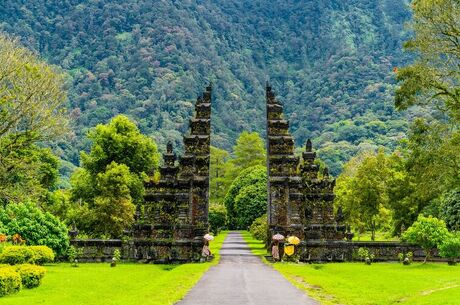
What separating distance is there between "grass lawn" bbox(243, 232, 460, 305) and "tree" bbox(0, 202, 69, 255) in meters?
14.1

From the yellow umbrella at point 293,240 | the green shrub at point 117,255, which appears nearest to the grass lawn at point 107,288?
the green shrub at point 117,255

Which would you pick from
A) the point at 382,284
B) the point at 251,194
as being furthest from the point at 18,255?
the point at 251,194

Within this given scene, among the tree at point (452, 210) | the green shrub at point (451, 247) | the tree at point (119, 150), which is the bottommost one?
the green shrub at point (451, 247)

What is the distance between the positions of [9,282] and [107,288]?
4.02 meters

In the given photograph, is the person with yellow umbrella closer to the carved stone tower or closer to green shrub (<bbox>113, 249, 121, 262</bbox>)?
the carved stone tower

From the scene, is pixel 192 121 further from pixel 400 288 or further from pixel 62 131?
pixel 400 288

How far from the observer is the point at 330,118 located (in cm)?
19788

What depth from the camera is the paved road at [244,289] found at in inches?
741

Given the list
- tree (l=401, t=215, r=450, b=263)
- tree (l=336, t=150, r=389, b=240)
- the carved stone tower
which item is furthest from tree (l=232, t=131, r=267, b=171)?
tree (l=401, t=215, r=450, b=263)

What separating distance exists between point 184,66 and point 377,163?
141714mm

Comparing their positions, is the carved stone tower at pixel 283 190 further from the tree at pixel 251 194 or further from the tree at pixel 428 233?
the tree at pixel 251 194

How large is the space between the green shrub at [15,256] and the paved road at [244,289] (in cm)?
879

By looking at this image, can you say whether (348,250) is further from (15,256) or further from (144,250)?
(15,256)

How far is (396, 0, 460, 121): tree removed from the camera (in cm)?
3800
